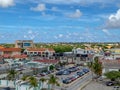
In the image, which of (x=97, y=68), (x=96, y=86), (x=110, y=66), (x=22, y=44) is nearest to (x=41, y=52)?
(x=22, y=44)

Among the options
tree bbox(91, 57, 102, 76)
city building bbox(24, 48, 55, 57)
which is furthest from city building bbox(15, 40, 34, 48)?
tree bbox(91, 57, 102, 76)

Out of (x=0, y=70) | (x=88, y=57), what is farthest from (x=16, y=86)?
(x=88, y=57)

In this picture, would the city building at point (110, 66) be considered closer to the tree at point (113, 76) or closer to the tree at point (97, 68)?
the tree at point (97, 68)

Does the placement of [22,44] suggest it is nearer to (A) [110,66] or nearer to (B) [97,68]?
(A) [110,66]

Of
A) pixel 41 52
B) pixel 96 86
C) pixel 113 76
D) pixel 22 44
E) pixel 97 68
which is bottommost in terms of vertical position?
pixel 96 86

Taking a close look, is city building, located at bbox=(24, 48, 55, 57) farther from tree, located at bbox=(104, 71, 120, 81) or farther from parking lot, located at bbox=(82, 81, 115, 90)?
parking lot, located at bbox=(82, 81, 115, 90)

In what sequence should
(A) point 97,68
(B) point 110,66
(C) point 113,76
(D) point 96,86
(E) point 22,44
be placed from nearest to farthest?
(D) point 96,86 → (C) point 113,76 → (A) point 97,68 → (B) point 110,66 → (E) point 22,44

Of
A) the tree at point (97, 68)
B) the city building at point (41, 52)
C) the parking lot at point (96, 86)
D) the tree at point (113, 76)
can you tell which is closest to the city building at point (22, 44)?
the city building at point (41, 52)

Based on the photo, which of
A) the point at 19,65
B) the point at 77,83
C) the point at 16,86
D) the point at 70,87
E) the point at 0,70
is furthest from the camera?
Result: the point at 19,65

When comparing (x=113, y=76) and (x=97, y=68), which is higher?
(x=97, y=68)

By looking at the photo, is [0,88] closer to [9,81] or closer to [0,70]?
[9,81]

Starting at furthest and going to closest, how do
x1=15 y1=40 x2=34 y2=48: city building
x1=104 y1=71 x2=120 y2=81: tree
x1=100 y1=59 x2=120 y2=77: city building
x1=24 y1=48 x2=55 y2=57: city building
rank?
x1=15 y1=40 x2=34 y2=48: city building, x1=24 y1=48 x2=55 y2=57: city building, x1=100 y1=59 x2=120 y2=77: city building, x1=104 y1=71 x2=120 y2=81: tree
